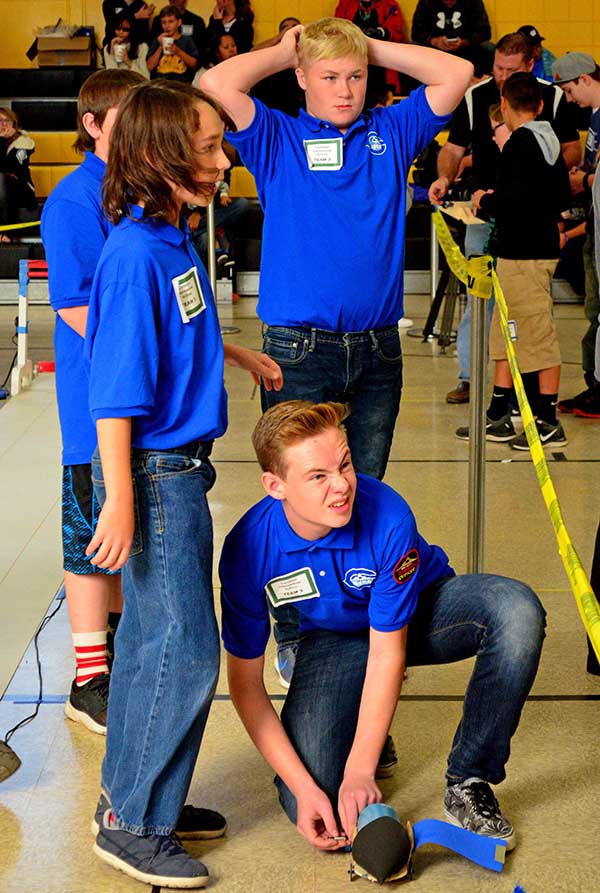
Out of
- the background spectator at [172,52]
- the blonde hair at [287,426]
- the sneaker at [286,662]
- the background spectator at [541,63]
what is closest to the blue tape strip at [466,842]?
the blonde hair at [287,426]

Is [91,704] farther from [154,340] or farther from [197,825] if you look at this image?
[154,340]

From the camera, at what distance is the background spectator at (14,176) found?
1033cm

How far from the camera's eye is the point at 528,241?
17.0ft

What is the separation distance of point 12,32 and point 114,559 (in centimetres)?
1270

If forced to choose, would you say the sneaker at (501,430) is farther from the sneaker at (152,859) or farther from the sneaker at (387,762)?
the sneaker at (152,859)

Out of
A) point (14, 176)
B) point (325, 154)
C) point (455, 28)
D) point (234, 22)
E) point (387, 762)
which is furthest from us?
point (234, 22)

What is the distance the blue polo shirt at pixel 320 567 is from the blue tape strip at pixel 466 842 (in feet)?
1.18

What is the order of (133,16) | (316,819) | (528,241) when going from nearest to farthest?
(316,819) < (528,241) < (133,16)

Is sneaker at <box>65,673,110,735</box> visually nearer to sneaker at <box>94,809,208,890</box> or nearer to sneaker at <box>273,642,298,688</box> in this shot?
sneaker at <box>273,642,298,688</box>

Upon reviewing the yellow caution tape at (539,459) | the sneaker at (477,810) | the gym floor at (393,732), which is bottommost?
the gym floor at (393,732)

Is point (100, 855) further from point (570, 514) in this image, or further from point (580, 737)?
point (570, 514)

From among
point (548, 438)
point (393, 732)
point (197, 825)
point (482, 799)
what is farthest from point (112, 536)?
point (548, 438)

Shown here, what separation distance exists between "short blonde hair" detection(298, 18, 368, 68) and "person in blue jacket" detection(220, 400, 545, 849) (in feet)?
2.91

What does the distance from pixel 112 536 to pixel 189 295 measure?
431 mm
